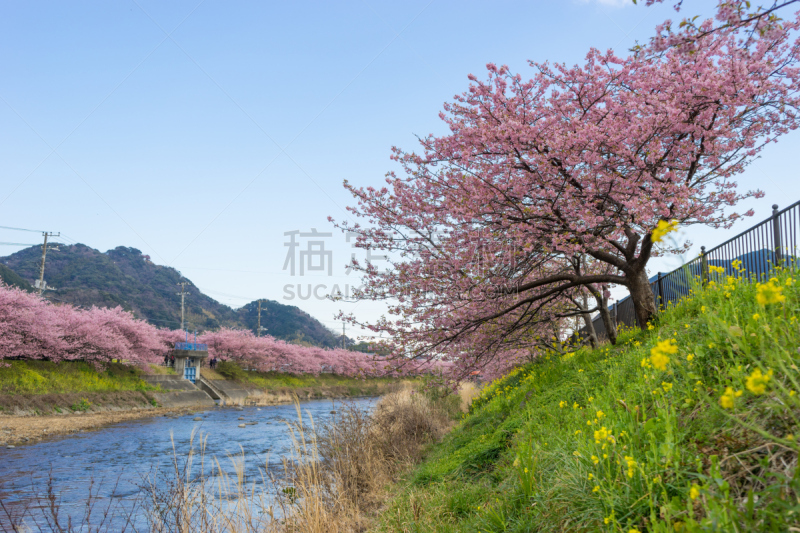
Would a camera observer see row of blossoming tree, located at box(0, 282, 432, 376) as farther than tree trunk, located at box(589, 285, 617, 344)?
Yes

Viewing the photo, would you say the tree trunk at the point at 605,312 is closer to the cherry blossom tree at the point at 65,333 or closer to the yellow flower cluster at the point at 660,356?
the yellow flower cluster at the point at 660,356

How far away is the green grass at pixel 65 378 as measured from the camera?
23.5 metres

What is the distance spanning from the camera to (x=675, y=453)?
2.53m

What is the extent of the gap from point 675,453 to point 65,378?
32.6 meters

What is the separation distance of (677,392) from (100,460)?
1711 cm

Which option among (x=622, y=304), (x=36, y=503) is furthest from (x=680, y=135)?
(x=36, y=503)

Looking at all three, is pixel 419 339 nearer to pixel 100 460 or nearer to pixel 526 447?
pixel 526 447

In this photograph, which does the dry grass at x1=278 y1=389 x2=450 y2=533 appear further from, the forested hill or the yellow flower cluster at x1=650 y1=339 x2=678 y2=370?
the forested hill

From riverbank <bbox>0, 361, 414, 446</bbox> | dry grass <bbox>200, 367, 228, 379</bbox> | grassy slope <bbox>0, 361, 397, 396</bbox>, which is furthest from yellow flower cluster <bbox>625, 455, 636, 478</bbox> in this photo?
dry grass <bbox>200, 367, 228, 379</bbox>

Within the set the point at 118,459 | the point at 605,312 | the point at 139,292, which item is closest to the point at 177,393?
the point at 118,459

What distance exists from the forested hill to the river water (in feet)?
208

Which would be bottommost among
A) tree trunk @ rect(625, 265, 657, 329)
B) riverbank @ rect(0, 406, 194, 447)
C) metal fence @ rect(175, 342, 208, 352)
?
riverbank @ rect(0, 406, 194, 447)

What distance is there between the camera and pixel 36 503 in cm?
984

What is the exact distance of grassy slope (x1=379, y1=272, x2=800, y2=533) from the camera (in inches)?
80.8
